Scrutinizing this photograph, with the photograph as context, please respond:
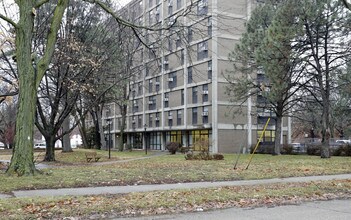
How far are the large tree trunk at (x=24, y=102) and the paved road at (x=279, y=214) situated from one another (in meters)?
7.14

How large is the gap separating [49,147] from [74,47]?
8543mm

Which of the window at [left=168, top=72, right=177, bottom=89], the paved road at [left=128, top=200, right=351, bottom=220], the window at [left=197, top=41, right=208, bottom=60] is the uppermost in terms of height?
the window at [left=197, top=41, right=208, bottom=60]

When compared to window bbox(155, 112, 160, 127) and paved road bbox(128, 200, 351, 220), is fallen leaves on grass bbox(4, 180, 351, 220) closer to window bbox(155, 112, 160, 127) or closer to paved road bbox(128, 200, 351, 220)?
paved road bbox(128, 200, 351, 220)

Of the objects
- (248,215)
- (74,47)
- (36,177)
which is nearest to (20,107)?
(36,177)

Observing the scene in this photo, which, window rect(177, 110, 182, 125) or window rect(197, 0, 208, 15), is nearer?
window rect(197, 0, 208, 15)

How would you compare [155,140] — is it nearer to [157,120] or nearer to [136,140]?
[157,120]

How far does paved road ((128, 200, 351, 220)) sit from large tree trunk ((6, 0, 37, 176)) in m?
7.14

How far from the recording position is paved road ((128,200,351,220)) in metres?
7.60

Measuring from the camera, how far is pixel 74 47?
23109mm

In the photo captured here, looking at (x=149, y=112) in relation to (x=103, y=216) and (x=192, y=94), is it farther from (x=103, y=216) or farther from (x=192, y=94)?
(x=103, y=216)

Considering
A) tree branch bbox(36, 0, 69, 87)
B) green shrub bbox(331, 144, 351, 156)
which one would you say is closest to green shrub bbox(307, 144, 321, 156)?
green shrub bbox(331, 144, 351, 156)

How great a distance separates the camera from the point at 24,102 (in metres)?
13.3

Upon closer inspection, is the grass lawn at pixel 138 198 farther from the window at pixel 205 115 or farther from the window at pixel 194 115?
the window at pixel 194 115

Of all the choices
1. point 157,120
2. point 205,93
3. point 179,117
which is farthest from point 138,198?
point 157,120
